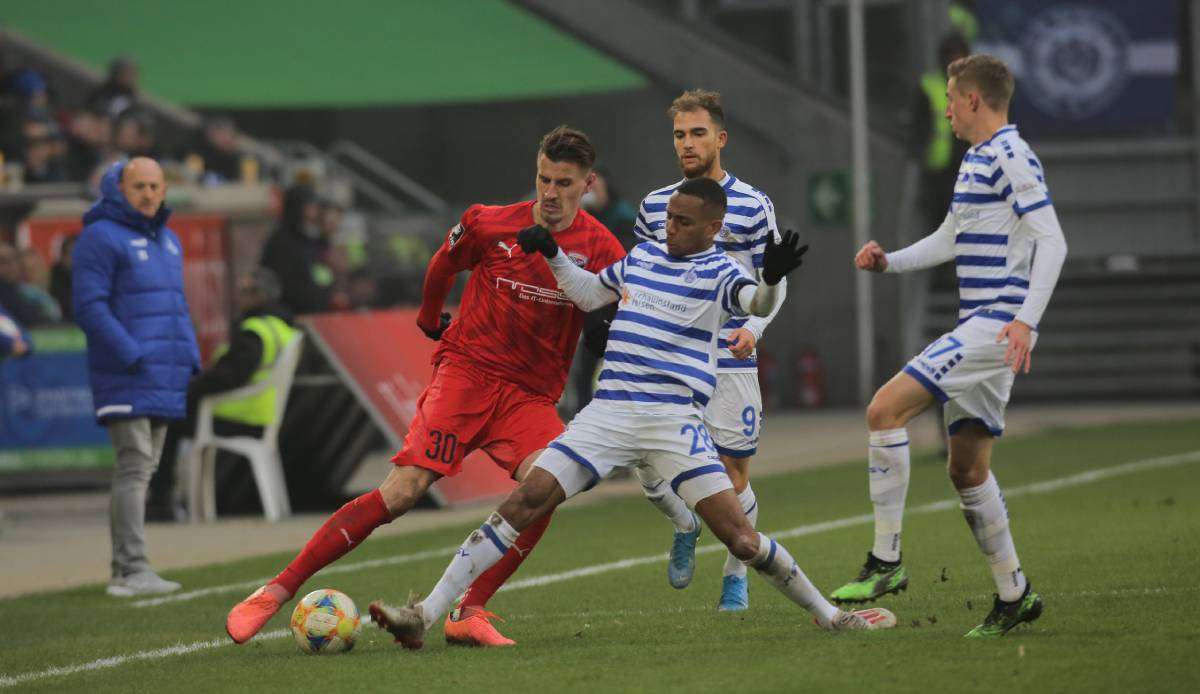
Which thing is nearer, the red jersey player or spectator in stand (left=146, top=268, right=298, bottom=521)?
the red jersey player

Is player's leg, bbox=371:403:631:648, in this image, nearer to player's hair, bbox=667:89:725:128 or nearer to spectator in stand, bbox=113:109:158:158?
player's hair, bbox=667:89:725:128

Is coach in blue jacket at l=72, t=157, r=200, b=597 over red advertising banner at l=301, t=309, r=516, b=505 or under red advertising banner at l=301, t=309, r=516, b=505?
over

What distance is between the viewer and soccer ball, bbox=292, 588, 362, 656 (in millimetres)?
7816

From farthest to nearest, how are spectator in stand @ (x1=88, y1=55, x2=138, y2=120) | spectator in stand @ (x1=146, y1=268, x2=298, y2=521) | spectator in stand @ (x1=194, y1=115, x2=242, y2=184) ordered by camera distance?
spectator in stand @ (x1=194, y1=115, x2=242, y2=184) < spectator in stand @ (x1=88, y1=55, x2=138, y2=120) < spectator in stand @ (x1=146, y1=268, x2=298, y2=521)

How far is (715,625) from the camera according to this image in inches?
324

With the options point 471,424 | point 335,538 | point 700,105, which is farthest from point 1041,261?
point 335,538

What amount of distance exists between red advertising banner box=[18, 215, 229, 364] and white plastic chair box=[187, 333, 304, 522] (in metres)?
3.78

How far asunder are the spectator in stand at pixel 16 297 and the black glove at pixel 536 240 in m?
9.73

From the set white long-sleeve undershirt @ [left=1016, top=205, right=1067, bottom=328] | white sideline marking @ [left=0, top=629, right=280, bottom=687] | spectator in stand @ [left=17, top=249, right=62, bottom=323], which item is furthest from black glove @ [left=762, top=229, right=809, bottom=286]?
spectator in stand @ [left=17, top=249, right=62, bottom=323]

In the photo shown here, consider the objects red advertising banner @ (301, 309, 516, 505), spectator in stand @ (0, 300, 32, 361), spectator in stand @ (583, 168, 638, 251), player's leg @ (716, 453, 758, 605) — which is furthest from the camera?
spectator in stand @ (583, 168, 638, 251)

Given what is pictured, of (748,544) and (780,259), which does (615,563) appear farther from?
(780,259)

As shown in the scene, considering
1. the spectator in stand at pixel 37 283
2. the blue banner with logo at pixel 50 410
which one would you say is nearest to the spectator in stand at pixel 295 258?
the blue banner with logo at pixel 50 410

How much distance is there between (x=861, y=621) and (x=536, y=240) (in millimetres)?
1979

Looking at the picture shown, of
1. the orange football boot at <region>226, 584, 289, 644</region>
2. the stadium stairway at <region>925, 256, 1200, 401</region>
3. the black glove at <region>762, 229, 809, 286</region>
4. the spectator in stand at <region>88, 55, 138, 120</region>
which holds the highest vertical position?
the spectator in stand at <region>88, 55, 138, 120</region>
